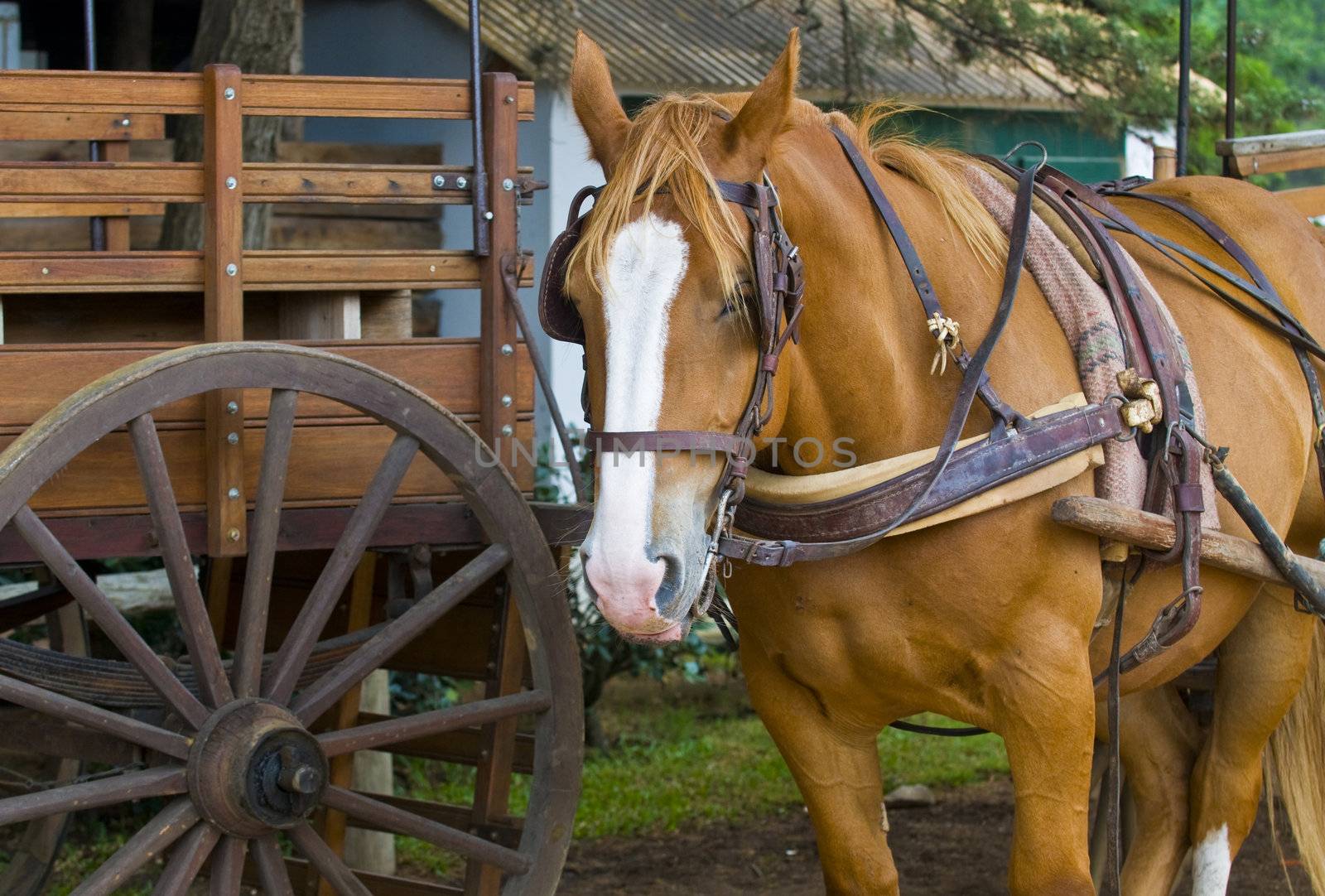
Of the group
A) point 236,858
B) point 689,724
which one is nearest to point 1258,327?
point 236,858

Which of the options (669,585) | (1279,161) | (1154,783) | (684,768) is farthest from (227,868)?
(684,768)

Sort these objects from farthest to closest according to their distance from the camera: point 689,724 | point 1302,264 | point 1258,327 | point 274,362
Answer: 1. point 689,724
2. point 1302,264
3. point 1258,327
4. point 274,362

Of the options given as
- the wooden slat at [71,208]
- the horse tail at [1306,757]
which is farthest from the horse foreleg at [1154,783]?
the wooden slat at [71,208]

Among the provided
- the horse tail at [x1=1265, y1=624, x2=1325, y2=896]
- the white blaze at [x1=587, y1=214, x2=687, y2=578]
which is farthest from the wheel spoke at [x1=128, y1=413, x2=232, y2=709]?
the horse tail at [x1=1265, y1=624, x2=1325, y2=896]

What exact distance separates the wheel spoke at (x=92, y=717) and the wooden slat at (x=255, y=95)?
103 cm

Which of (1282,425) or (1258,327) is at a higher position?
(1258,327)

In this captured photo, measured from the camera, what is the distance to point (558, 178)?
7402 millimetres

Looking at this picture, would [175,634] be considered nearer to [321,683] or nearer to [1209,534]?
[321,683]

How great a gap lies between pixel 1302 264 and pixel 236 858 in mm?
2738

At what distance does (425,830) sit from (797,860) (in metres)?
2.37

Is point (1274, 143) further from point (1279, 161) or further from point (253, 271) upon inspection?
point (253, 271)

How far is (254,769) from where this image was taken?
8.00 feet

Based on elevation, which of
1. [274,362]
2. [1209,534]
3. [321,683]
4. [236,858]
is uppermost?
[274,362]

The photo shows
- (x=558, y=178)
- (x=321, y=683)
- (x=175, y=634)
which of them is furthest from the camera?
(x=558, y=178)
